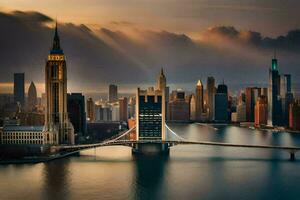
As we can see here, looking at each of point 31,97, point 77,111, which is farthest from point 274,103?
point 31,97

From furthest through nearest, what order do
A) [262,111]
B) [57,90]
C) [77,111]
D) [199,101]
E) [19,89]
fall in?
[199,101] < [262,111] < [77,111] < [57,90] < [19,89]

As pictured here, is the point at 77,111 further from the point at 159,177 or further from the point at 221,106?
the point at 221,106

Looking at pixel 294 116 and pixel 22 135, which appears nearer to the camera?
pixel 22 135

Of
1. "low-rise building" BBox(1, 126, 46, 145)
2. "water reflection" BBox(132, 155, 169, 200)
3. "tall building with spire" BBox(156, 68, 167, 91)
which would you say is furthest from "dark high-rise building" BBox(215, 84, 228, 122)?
"low-rise building" BBox(1, 126, 46, 145)

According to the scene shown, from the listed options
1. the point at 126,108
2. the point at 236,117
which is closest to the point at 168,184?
the point at 126,108

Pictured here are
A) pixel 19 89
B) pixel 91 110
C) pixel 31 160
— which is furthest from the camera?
pixel 91 110

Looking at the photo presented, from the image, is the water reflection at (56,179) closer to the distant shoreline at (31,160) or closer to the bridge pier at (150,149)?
the distant shoreline at (31,160)
